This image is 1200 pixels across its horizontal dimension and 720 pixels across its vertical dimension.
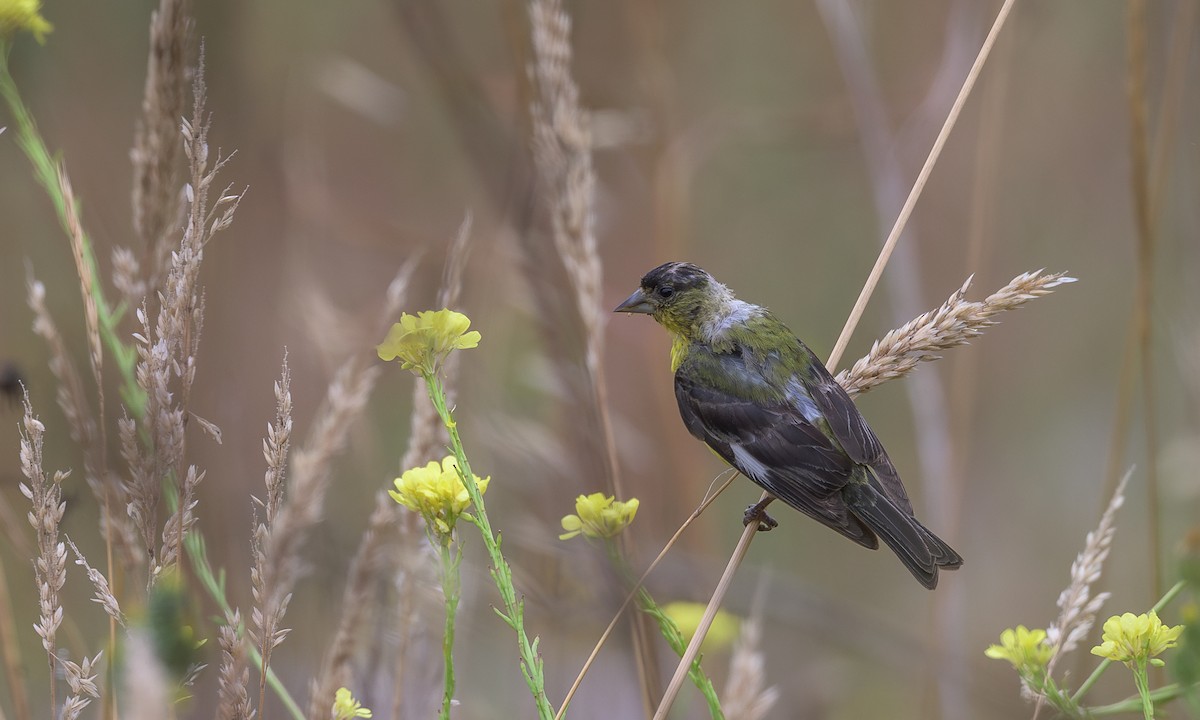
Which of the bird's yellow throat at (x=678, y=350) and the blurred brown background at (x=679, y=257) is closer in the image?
the blurred brown background at (x=679, y=257)

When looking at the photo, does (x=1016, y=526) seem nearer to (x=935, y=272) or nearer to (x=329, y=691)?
(x=935, y=272)

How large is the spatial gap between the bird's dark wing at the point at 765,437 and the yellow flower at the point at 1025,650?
68cm

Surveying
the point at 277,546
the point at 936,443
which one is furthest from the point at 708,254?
the point at 277,546

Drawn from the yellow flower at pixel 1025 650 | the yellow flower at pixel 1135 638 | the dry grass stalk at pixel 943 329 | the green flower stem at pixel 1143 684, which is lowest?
the yellow flower at pixel 1025 650

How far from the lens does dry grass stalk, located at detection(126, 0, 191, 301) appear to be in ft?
5.32

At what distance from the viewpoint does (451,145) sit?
4855 millimetres

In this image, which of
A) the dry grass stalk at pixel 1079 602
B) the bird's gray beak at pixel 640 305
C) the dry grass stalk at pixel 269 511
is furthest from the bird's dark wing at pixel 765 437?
the dry grass stalk at pixel 269 511

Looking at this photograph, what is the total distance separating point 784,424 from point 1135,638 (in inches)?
41.6

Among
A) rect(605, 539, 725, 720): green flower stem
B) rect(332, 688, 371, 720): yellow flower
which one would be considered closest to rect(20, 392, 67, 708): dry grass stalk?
rect(332, 688, 371, 720): yellow flower

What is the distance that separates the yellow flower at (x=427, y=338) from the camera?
1.23 m

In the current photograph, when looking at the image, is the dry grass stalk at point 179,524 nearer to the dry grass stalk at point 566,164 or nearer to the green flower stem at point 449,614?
the green flower stem at point 449,614

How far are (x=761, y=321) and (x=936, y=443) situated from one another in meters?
0.68

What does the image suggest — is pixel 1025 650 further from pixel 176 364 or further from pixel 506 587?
pixel 176 364

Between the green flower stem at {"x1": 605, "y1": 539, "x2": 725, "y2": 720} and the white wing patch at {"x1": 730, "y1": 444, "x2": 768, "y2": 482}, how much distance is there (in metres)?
0.67
